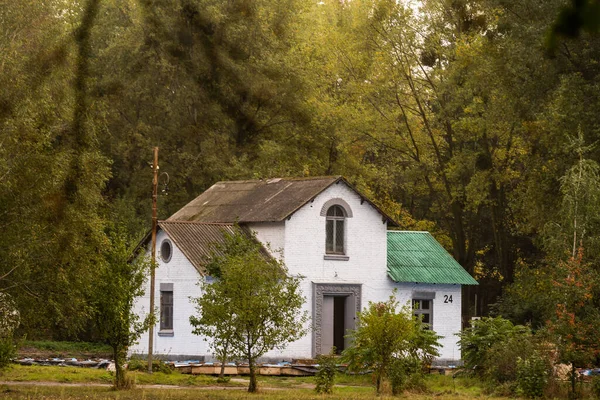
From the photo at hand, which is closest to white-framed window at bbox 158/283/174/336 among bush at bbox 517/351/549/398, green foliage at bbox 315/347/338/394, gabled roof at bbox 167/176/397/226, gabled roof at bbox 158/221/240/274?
gabled roof at bbox 158/221/240/274

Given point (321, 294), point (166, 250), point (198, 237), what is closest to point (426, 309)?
point (321, 294)

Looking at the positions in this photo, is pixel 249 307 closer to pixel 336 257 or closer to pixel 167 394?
pixel 167 394

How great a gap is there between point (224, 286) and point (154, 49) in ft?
91.8

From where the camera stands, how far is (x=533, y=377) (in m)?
28.4

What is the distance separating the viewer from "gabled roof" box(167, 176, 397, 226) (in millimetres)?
38781

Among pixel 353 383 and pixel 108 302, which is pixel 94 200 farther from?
pixel 353 383

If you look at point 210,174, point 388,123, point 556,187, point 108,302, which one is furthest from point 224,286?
point 388,123

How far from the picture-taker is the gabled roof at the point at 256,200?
38.8 metres

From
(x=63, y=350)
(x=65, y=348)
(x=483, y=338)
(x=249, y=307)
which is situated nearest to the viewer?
(x=249, y=307)

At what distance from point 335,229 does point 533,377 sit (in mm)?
13101

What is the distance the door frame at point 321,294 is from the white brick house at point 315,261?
1.5 inches

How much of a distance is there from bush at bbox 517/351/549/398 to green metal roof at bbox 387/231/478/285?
39.7 ft

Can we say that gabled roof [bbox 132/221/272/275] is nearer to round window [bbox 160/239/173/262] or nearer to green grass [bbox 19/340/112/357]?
round window [bbox 160/239/173/262]

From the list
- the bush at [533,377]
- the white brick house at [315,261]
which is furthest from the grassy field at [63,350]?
the bush at [533,377]
